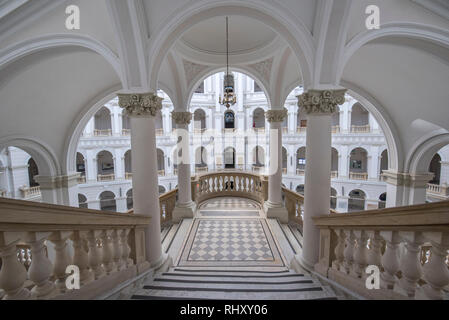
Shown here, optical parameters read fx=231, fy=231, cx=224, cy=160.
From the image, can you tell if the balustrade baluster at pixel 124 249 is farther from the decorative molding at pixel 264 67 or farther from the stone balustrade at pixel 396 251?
the decorative molding at pixel 264 67

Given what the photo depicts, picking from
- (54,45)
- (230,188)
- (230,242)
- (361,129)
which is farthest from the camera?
(361,129)

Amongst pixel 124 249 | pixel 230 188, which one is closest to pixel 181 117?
pixel 230 188

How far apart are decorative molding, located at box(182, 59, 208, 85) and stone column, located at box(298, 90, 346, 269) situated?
4.98 m

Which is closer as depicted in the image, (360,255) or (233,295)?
(360,255)

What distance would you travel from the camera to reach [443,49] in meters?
5.04

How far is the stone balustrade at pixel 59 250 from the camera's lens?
5.31 ft

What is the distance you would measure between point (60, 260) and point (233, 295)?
197 centimetres

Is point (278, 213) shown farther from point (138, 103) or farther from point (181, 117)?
point (138, 103)

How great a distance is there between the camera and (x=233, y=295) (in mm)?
2922

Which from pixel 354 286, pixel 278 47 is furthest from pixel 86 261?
pixel 278 47

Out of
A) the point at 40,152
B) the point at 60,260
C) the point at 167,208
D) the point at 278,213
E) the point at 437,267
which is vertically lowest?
the point at 278,213

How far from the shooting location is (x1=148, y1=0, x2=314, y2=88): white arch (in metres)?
4.02

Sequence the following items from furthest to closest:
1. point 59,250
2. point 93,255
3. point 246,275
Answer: point 246,275 → point 93,255 → point 59,250

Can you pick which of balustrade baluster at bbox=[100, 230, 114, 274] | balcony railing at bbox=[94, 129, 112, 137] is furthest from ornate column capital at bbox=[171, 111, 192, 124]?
balcony railing at bbox=[94, 129, 112, 137]
